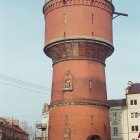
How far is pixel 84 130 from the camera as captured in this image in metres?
25.0

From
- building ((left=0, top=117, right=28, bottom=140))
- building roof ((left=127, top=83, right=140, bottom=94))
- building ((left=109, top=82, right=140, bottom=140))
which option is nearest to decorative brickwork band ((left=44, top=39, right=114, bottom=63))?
building ((left=109, top=82, right=140, bottom=140))

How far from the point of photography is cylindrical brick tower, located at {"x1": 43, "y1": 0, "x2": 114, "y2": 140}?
25.3 meters

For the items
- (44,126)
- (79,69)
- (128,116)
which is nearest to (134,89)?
(128,116)

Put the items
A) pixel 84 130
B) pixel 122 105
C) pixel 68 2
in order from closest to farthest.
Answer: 1. pixel 84 130
2. pixel 68 2
3. pixel 122 105

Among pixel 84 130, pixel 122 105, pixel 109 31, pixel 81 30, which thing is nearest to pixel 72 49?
pixel 81 30

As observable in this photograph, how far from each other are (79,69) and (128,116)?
26395 millimetres

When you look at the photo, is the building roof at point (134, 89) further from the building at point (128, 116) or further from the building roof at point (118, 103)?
the building roof at point (118, 103)

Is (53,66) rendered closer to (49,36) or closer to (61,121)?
(49,36)

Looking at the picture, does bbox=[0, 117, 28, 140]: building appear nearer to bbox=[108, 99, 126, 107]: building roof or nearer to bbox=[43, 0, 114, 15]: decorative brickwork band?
bbox=[108, 99, 126, 107]: building roof

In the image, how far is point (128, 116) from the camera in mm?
50531

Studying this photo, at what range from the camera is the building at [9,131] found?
192 feet

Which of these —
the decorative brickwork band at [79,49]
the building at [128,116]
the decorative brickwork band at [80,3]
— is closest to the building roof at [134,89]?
the building at [128,116]

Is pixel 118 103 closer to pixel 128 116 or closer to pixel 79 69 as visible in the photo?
pixel 128 116

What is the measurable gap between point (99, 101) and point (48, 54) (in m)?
5.40
